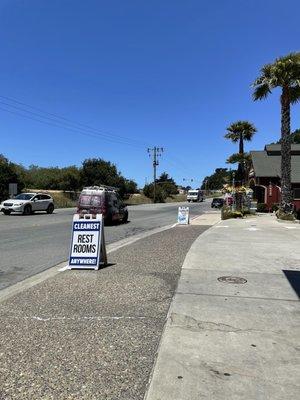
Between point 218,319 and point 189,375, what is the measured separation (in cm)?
197

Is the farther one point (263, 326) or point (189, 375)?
point (263, 326)

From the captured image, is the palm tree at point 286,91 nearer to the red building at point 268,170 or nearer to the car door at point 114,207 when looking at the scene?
the car door at point 114,207

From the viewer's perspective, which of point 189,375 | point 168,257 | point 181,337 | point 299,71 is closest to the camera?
point 189,375

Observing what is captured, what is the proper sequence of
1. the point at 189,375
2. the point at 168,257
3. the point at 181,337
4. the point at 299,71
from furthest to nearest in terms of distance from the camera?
the point at 299,71 → the point at 168,257 → the point at 181,337 → the point at 189,375

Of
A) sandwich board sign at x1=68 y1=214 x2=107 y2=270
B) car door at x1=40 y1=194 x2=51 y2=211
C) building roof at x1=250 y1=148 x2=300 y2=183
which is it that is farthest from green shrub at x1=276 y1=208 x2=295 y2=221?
building roof at x1=250 y1=148 x2=300 y2=183

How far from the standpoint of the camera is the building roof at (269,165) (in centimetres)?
5022

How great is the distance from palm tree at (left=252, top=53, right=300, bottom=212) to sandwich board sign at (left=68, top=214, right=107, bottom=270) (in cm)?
1948

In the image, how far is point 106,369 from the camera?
180 inches

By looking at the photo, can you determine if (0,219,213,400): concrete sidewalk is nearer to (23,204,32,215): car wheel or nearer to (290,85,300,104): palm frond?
(290,85,300,104): palm frond

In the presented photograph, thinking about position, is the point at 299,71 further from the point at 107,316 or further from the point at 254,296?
the point at 107,316

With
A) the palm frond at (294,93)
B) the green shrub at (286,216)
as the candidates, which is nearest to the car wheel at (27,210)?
the green shrub at (286,216)

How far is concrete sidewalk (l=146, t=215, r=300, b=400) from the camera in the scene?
13.9 ft

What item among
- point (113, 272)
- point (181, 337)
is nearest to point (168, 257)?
point (113, 272)

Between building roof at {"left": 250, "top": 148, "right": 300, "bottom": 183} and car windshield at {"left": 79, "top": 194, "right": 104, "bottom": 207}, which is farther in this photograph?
building roof at {"left": 250, "top": 148, "right": 300, "bottom": 183}
